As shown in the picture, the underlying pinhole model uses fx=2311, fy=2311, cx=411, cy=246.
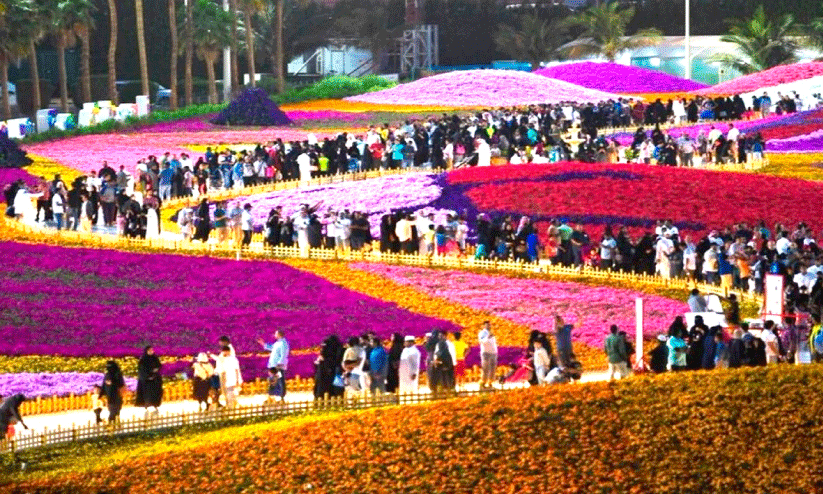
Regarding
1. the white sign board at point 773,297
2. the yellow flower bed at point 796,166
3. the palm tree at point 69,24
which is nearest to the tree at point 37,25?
the palm tree at point 69,24

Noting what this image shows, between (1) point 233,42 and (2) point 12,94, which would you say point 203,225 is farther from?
(2) point 12,94

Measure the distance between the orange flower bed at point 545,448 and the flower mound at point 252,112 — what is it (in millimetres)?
59839

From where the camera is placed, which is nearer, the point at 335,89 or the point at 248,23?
the point at 335,89

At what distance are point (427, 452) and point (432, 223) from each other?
22878 millimetres

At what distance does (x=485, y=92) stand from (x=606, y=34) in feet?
76.1

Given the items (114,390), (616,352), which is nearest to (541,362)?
(616,352)

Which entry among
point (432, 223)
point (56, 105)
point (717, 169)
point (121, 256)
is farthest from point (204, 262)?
point (56, 105)

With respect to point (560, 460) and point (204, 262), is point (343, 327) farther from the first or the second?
point (560, 460)

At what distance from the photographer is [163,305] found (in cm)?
4922

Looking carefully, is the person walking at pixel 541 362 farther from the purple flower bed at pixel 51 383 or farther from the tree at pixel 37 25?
the tree at pixel 37 25

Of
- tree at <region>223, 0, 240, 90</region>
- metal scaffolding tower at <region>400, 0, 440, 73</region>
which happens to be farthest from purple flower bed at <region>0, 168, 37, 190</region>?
metal scaffolding tower at <region>400, 0, 440, 73</region>

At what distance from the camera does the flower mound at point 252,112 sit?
9519cm

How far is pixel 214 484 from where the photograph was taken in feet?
109

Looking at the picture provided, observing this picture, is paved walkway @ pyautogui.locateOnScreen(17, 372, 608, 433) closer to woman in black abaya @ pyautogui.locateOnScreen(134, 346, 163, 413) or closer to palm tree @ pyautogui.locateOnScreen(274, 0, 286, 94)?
woman in black abaya @ pyautogui.locateOnScreen(134, 346, 163, 413)
